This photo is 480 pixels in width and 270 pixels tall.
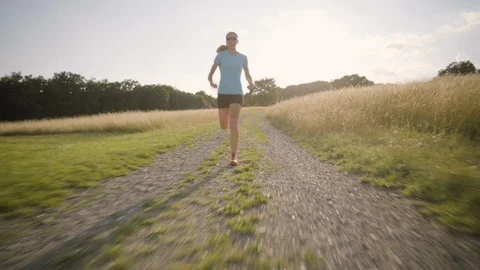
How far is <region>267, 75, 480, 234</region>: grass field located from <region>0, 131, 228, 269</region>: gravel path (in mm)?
3337

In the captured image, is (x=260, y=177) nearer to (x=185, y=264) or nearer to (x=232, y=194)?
(x=232, y=194)

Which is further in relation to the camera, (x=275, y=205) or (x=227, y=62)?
(x=227, y=62)

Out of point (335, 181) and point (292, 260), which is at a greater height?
point (292, 260)

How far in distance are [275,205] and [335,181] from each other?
151cm

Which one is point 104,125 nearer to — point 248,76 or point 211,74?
point 211,74

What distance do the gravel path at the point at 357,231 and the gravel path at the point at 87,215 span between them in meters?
1.61

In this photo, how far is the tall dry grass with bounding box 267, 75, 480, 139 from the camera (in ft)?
19.0

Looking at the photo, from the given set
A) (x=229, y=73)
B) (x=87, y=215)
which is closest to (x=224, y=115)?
(x=229, y=73)

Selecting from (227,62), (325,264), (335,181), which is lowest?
(335,181)

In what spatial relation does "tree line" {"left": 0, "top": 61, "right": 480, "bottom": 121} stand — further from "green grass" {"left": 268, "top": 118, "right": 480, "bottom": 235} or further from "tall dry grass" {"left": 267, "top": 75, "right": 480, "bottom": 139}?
"green grass" {"left": 268, "top": 118, "right": 480, "bottom": 235}

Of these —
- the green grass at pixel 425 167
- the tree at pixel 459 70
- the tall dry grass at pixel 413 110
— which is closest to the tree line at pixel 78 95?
the tree at pixel 459 70

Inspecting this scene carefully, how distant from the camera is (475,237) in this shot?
6.32 feet

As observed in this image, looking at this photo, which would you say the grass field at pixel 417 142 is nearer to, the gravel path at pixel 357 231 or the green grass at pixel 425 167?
the green grass at pixel 425 167

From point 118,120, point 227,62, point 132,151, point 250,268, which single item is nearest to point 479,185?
point 250,268
